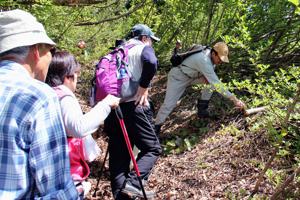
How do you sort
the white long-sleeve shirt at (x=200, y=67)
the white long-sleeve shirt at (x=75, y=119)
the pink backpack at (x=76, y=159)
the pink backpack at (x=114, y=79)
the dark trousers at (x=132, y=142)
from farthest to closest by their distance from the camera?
the white long-sleeve shirt at (x=200, y=67)
the dark trousers at (x=132, y=142)
the pink backpack at (x=114, y=79)
the pink backpack at (x=76, y=159)
the white long-sleeve shirt at (x=75, y=119)

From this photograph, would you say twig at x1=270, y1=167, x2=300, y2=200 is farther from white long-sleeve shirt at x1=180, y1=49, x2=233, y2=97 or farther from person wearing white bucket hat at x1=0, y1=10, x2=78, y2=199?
white long-sleeve shirt at x1=180, y1=49, x2=233, y2=97

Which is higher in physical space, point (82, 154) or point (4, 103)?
point (4, 103)

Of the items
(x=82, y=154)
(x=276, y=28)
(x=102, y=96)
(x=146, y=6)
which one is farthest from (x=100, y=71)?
(x=146, y=6)

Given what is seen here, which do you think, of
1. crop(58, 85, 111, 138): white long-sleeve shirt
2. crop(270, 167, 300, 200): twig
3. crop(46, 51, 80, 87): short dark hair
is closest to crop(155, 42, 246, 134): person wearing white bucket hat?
crop(270, 167, 300, 200): twig

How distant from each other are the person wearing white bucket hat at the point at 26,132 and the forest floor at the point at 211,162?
101 inches

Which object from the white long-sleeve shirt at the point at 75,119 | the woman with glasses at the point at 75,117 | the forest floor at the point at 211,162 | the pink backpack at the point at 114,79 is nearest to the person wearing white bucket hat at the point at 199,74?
the forest floor at the point at 211,162

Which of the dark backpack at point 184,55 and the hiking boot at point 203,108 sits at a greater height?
the dark backpack at point 184,55

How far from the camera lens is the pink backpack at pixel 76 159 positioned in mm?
2793

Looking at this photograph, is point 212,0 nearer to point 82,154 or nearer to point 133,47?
point 133,47

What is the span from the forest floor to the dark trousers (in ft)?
1.88

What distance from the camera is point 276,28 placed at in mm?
6004

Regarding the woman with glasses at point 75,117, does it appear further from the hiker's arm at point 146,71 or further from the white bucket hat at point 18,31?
the hiker's arm at point 146,71

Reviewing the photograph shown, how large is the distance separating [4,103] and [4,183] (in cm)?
34

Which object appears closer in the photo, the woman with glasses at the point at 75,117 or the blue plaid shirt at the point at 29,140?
the blue plaid shirt at the point at 29,140
